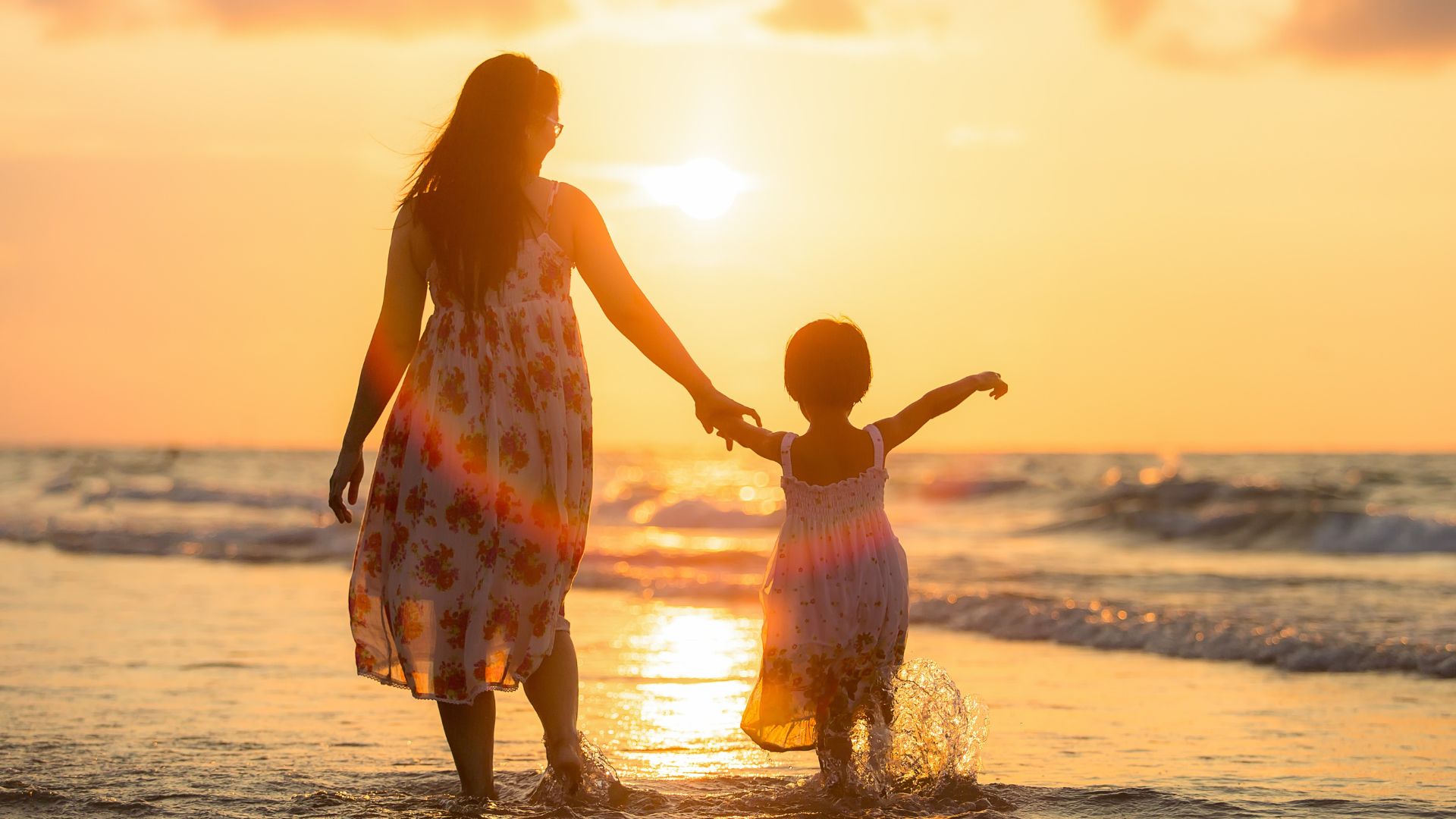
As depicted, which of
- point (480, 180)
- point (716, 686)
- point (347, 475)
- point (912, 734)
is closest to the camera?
point (480, 180)

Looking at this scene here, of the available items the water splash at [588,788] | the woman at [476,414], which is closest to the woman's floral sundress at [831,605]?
the water splash at [588,788]

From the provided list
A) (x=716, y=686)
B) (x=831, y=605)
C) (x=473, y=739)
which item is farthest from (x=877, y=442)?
(x=716, y=686)

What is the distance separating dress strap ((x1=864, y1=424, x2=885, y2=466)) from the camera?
13.7 ft

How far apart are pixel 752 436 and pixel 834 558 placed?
19.1 inches

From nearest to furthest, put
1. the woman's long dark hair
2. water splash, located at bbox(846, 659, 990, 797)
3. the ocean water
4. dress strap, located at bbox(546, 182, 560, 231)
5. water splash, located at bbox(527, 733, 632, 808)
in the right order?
the woman's long dark hair, dress strap, located at bbox(546, 182, 560, 231), water splash, located at bbox(527, 733, 632, 808), water splash, located at bbox(846, 659, 990, 797), the ocean water

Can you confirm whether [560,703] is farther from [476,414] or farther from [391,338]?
[391,338]

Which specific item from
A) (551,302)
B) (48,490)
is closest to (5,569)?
(551,302)

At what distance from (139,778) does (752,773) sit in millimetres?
1973

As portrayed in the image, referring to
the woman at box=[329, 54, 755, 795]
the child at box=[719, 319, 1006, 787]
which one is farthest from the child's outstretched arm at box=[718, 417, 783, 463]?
the woman at box=[329, 54, 755, 795]

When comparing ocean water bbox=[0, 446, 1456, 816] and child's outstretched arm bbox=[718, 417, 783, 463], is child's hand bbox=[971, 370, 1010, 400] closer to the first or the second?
child's outstretched arm bbox=[718, 417, 783, 463]

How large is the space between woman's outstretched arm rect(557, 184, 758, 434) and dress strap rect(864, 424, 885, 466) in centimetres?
57

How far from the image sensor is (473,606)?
3686mm

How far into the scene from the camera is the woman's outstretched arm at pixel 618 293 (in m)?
3.81

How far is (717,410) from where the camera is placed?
3941 mm
